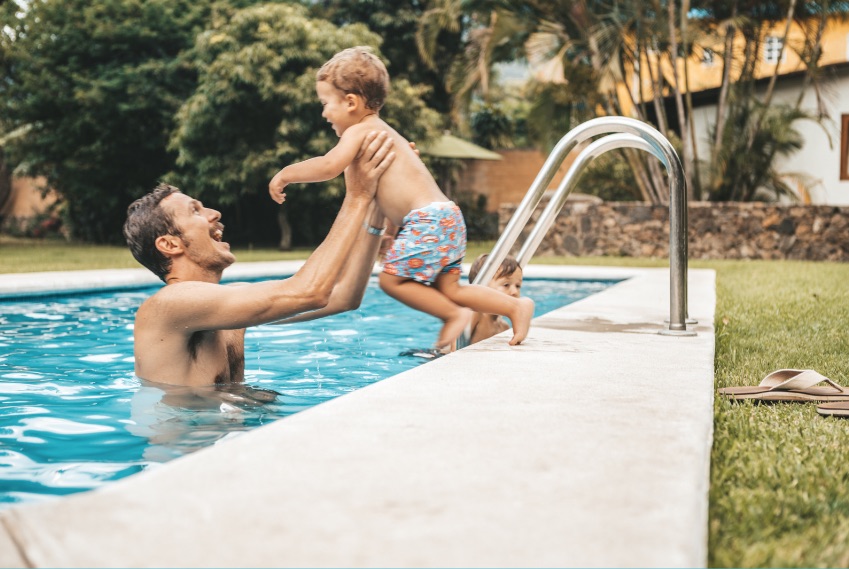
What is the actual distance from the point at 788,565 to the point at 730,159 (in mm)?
15886

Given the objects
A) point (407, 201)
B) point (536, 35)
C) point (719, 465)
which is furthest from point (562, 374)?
point (536, 35)

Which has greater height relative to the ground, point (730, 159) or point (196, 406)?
point (730, 159)

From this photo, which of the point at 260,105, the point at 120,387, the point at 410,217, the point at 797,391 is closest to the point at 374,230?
the point at 410,217

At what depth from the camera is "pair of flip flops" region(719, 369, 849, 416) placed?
9.98 ft

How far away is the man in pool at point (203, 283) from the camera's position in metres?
3.11

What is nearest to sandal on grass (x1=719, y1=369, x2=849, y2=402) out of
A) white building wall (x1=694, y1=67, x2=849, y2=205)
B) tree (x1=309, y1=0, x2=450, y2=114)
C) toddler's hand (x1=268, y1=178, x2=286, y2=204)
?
toddler's hand (x1=268, y1=178, x2=286, y2=204)

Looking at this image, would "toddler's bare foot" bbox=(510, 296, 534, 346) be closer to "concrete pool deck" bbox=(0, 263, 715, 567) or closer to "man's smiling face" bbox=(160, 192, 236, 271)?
"concrete pool deck" bbox=(0, 263, 715, 567)

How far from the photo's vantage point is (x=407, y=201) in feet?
12.9

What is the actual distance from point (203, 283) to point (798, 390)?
2163mm

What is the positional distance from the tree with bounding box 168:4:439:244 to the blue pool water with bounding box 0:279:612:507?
8.90 metres

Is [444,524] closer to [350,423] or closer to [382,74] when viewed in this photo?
[350,423]

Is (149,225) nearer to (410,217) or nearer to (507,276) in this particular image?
(410,217)

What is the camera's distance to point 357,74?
152 inches

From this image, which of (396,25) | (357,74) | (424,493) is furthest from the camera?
(396,25)
